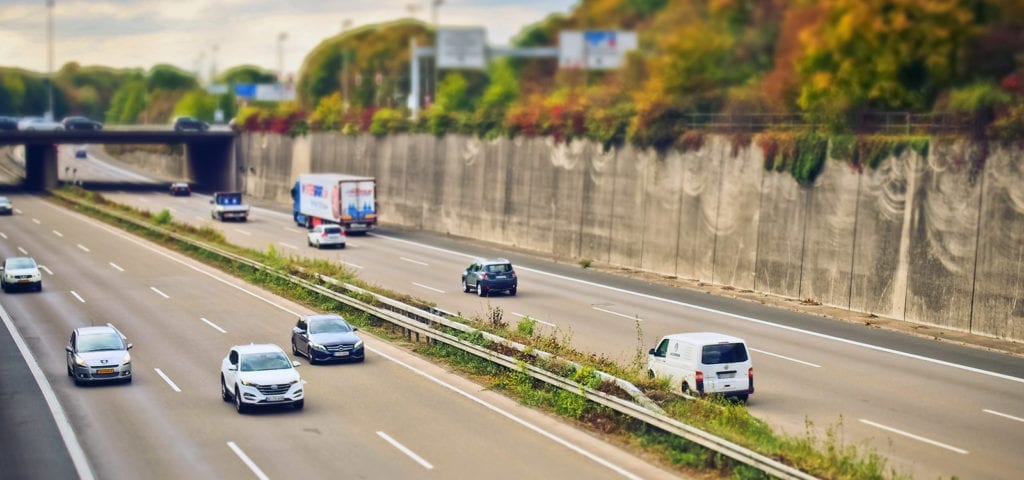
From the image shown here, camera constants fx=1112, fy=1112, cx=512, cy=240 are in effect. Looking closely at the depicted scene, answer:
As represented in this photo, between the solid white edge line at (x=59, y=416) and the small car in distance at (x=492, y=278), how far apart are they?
1821 centimetres

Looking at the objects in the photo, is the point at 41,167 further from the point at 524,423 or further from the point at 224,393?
the point at 524,423

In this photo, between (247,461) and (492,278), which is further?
(492,278)

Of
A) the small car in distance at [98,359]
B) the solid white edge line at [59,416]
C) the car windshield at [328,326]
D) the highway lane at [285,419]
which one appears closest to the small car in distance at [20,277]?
the highway lane at [285,419]

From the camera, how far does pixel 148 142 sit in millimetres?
116438

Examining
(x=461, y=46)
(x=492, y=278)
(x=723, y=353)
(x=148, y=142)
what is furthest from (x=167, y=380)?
(x=148, y=142)

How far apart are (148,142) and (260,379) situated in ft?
316

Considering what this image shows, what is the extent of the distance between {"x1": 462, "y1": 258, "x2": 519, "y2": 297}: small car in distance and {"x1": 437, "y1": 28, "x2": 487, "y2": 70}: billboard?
1625 inches

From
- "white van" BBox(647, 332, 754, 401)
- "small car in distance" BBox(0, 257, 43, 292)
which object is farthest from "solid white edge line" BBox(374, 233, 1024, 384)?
"small car in distance" BBox(0, 257, 43, 292)

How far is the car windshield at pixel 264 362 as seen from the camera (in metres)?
27.2

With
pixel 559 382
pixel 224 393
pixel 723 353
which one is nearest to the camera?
pixel 559 382

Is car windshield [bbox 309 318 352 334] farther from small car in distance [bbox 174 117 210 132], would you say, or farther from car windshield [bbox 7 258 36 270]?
small car in distance [bbox 174 117 210 132]

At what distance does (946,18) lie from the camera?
119ft

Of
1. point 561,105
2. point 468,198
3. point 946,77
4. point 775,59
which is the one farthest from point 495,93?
point 946,77

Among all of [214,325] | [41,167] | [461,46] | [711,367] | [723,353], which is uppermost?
[461,46]
